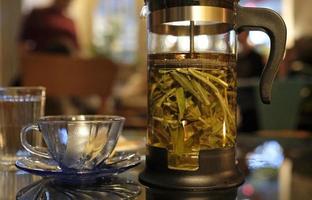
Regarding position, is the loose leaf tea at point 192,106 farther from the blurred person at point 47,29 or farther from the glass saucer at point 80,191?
the blurred person at point 47,29

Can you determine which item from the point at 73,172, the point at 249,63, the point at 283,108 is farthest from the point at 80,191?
the point at 249,63

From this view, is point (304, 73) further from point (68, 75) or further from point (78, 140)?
point (78, 140)

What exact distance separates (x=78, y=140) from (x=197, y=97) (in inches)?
5.3

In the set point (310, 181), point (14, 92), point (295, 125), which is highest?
point (14, 92)

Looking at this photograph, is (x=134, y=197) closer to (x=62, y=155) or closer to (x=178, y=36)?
(x=62, y=155)

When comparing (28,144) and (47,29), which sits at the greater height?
(47,29)

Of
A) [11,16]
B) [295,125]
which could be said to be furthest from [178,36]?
[11,16]

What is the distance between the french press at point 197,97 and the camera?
Result: 47 cm

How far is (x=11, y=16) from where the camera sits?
3574mm

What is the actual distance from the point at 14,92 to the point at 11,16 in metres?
Answer: 3.19

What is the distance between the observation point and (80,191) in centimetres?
43

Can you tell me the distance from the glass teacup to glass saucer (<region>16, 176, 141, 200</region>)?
0.02 m

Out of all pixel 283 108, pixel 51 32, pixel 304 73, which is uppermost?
pixel 51 32

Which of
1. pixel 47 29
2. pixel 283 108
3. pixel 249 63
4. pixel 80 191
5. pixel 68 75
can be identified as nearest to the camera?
pixel 80 191
